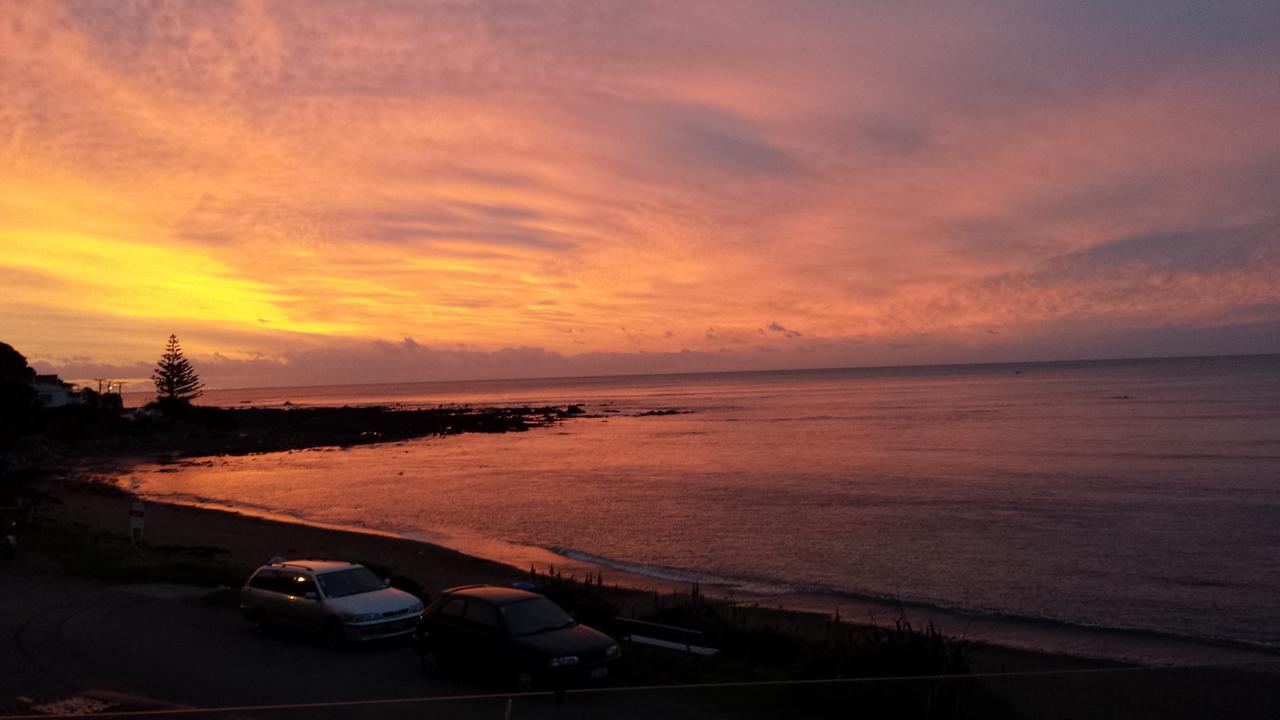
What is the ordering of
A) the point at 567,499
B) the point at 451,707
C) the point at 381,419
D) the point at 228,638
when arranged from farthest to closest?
the point at 381,419
the point at 567,499
the point at 228,638
the point at 451,707

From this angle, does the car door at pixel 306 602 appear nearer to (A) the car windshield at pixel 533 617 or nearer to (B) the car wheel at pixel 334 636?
(B) the car wheel at pixel 334 636

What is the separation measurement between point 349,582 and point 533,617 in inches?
199

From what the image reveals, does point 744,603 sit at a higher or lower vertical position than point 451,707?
lower

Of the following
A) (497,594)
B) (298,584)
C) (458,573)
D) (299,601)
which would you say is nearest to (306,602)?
(299,601)

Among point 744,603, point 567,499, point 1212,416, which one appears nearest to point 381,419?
point 567,499

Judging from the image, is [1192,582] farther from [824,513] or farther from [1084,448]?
[1084,448]

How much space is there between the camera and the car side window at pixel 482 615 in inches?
540

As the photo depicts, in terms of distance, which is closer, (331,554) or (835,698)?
(835,698)

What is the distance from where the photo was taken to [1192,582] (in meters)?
25.7

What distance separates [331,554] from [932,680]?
86.7 ft

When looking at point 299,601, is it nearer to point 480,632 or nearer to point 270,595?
point 270,595

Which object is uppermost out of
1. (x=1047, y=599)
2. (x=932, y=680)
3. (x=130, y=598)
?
(x=932, y=680)

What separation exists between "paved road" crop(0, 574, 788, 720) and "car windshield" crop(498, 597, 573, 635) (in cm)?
106

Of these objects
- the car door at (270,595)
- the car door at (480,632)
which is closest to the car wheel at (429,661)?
the car door at (480,632)
